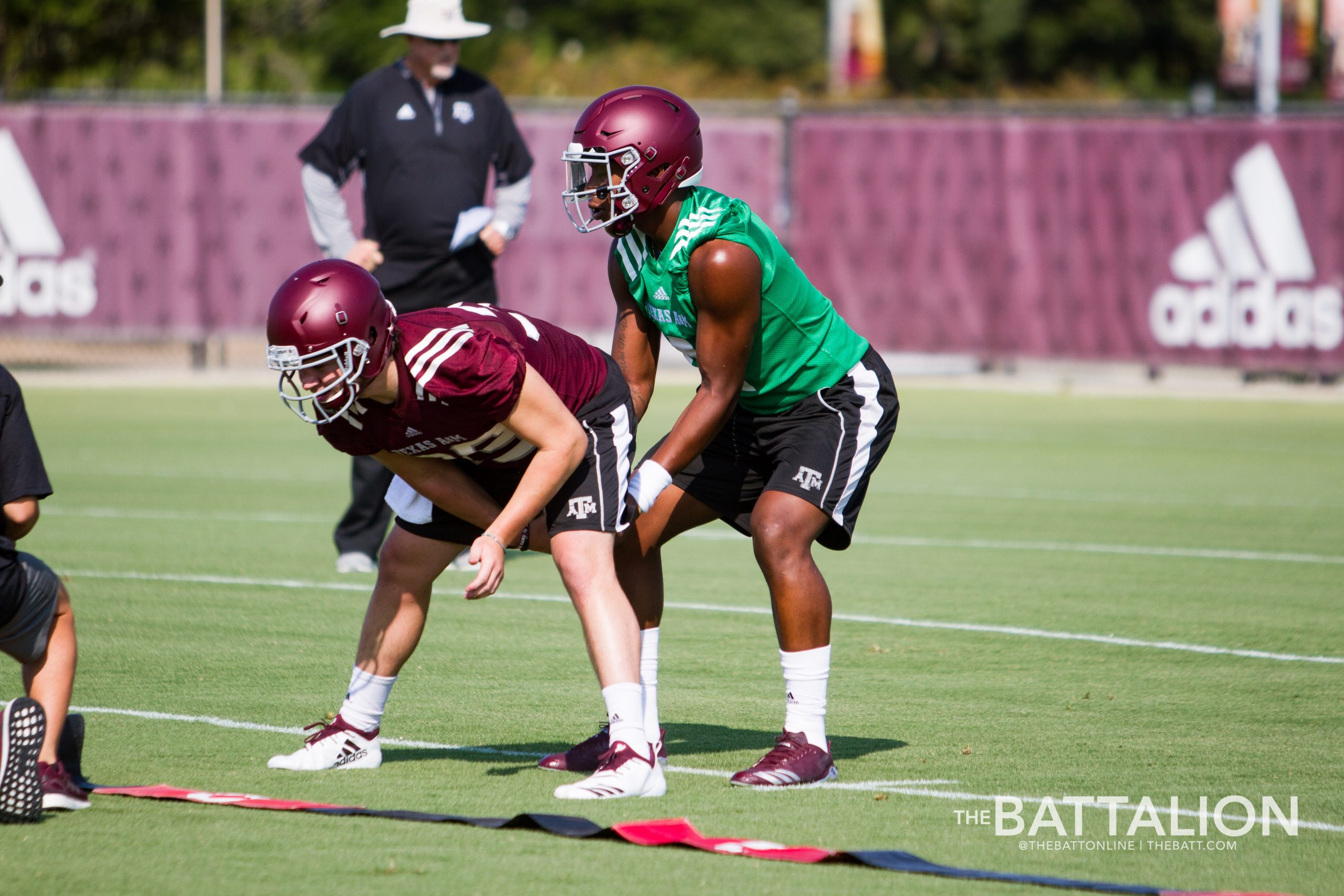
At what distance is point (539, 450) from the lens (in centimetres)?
516

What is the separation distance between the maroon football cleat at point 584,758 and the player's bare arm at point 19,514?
1.69m

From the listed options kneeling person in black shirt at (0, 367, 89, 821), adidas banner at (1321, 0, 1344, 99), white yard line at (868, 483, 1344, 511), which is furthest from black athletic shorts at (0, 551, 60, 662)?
adidas banner at (1321, 0, 1344, 99)

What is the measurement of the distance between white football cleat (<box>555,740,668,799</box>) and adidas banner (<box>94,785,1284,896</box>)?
21cm

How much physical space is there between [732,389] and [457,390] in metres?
0.92

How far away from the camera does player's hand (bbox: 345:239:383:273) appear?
30.1 feet

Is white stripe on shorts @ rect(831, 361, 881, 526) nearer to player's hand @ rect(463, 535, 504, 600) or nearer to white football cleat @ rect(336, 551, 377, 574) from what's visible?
player's hand @ rect(463, 535, 504, 600)

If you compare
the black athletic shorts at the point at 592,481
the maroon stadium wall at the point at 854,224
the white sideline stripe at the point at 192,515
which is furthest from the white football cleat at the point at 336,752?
the maroon stadium wall at the point at 854,224

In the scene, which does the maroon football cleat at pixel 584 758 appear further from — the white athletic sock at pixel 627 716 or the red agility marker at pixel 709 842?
the red agility marker at pixel 709 842

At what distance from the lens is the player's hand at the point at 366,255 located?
917 centimetres

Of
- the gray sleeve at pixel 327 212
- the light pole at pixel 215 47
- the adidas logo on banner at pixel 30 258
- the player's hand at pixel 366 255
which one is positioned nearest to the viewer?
the player's hand at pixel 366 255

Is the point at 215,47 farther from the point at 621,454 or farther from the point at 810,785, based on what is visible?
the point at 810,785

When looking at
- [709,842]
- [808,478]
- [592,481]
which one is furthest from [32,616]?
[808,478]

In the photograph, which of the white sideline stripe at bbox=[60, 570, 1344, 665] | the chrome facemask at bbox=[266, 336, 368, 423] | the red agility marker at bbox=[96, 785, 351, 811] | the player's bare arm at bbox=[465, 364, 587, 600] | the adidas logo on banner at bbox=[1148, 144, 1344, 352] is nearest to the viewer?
the chrome facemask at bbox=[266, 336, 368, 423]

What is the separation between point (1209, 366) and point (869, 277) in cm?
381
